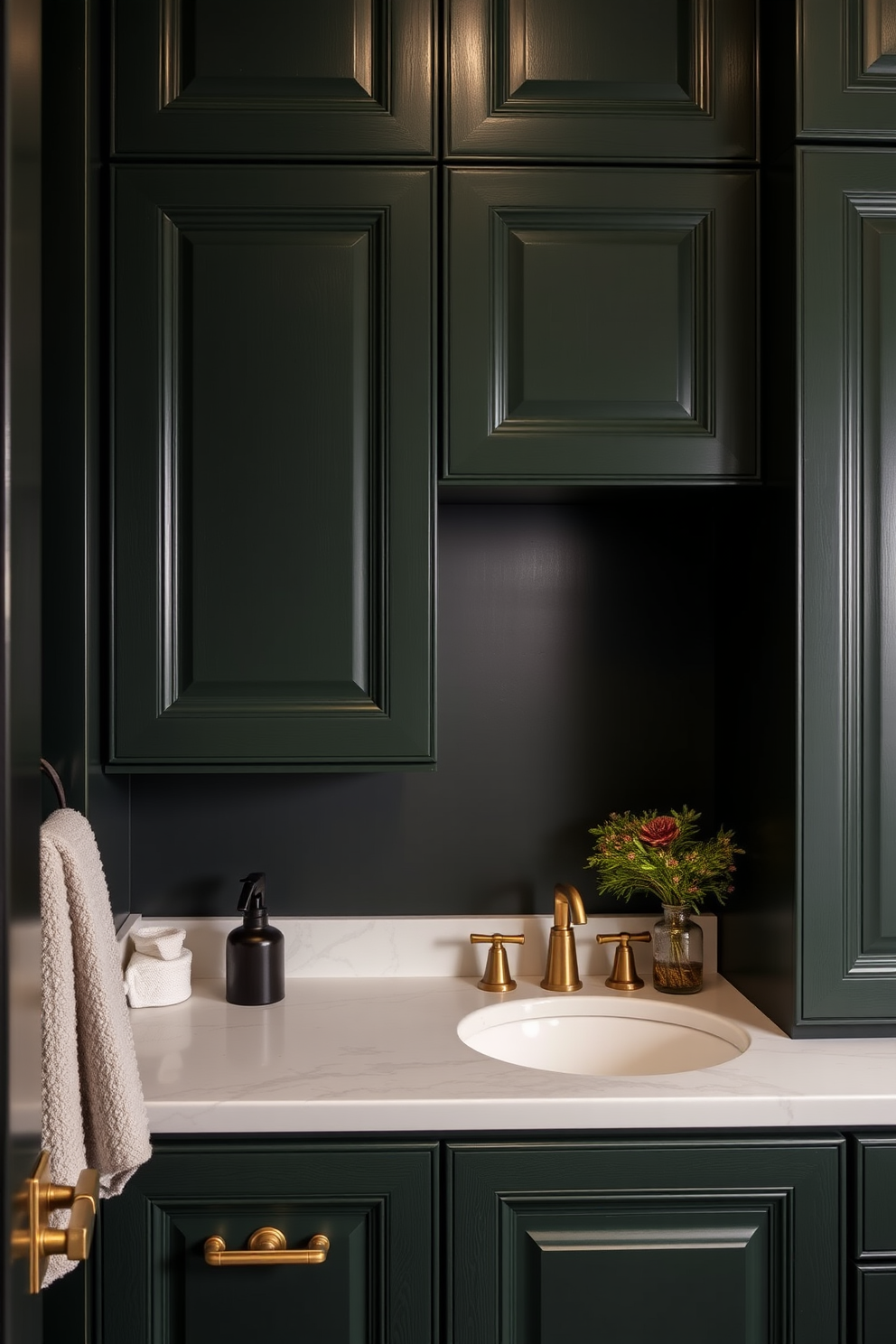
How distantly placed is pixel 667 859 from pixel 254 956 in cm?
69

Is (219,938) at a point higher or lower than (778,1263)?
higher

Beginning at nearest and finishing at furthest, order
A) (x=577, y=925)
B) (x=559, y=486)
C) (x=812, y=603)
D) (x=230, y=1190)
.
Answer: (x=230, y=1190)
(x=812, y=603)
(x=559, y=486)
(x=577, y=925)

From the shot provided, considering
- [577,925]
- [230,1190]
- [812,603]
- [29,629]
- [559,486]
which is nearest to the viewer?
[29,629]

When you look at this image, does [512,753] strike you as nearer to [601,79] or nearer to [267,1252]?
[267,1252]

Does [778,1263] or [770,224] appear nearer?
[778,1263]

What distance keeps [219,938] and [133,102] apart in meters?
1.34

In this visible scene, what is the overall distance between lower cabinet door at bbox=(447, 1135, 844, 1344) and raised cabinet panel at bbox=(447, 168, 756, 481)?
946 millimetres

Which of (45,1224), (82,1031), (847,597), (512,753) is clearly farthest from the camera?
(512,753)

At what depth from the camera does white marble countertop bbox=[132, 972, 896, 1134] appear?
1.33 metres

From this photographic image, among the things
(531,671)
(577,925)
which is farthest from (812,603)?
(577,925)

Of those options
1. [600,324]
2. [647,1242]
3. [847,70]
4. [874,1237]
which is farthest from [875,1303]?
[847,70]

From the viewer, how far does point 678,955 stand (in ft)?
5.84

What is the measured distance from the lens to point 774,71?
1595 millimetres

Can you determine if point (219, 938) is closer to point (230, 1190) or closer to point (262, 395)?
point (230, 1190)
